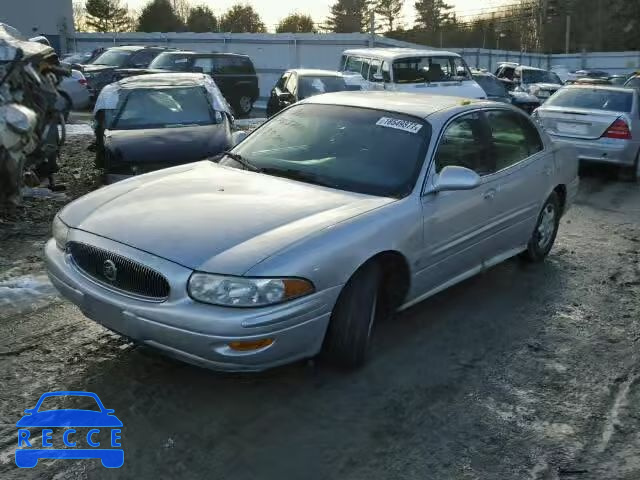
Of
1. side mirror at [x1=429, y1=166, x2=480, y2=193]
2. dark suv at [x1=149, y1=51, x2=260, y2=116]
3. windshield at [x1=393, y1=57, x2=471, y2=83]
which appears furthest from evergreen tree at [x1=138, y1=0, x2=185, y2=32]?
side mirror at [x1=429, y1=166, x2=480, y2=193]

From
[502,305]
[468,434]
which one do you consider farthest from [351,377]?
[502,305]

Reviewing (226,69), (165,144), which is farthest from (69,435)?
(226,69)

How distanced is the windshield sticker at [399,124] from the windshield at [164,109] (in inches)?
191

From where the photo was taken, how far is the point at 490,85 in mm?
18484

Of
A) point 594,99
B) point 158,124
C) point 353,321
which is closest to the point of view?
point 353,321

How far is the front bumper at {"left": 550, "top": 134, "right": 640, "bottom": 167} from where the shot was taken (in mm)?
10586

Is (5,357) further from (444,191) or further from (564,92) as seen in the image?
(564,92)

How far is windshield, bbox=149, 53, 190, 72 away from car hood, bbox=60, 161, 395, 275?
1487cm

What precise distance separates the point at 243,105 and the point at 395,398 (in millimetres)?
17652

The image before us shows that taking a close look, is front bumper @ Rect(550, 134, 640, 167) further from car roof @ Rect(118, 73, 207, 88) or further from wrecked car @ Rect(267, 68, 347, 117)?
car roof @ Rect(118, 73, 207, 88)

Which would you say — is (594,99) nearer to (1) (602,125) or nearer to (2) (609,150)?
(1) (602,125)

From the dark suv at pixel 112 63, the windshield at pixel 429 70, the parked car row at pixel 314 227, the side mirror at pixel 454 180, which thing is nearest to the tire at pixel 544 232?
the parked car row at pixel 314 227

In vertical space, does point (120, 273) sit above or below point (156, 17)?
below

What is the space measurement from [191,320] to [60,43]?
36338 mm
